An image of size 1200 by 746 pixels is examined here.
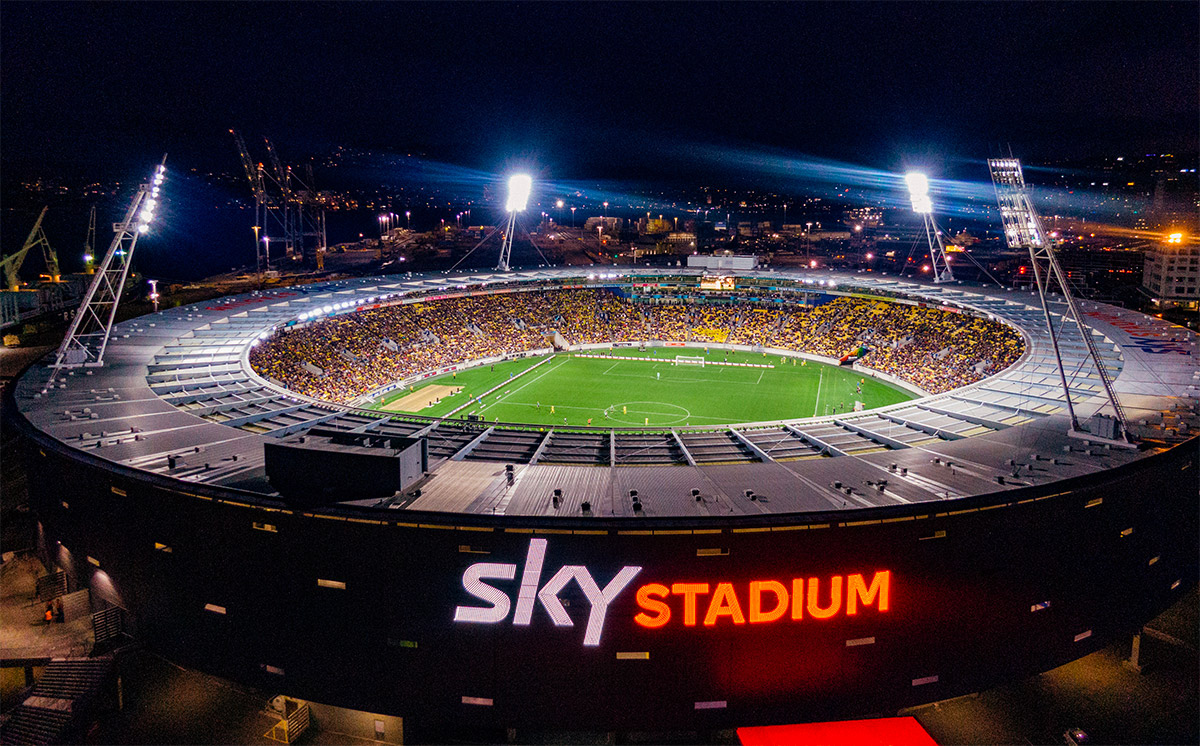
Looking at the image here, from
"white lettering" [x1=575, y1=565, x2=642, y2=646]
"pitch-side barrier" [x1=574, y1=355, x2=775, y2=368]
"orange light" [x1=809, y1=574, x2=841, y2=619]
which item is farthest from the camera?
"pitch-side barrier" [x1=574, y1=355, x2=775, y2=368]

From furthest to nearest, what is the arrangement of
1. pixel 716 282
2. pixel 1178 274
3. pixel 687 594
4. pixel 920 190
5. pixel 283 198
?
pixel 283 198 < pixel 716 282 < pixel 920 190 < pixel 1178 274 < pixel 687 594

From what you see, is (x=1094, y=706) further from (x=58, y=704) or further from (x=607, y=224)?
(x=607, y=224)

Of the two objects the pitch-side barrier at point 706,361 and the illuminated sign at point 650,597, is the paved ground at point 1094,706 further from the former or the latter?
the pitch-side barrier at point 706,361

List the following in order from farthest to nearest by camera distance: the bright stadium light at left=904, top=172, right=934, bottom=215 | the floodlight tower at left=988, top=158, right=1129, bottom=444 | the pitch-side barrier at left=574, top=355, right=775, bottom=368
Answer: the bright stadium light at left=904, top=172, right=934, bottom=215
the pitch-side barrier at left=574, top=355, right=775, bottom=368
the floodlight tower at left=988, top=158, right=1129, bottom=444

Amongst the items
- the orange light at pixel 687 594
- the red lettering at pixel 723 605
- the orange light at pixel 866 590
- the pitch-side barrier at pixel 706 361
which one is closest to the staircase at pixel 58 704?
the orange light at pixel 687 594

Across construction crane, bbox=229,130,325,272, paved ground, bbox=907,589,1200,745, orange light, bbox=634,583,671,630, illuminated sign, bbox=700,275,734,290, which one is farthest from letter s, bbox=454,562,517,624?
construction crane, bbox=229,130,325,272

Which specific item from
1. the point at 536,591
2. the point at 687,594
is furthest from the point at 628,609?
the point at 536,591

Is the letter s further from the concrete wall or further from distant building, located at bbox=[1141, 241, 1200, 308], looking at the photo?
distant building, located at bbox=[1141, 241, 1200, 308]
